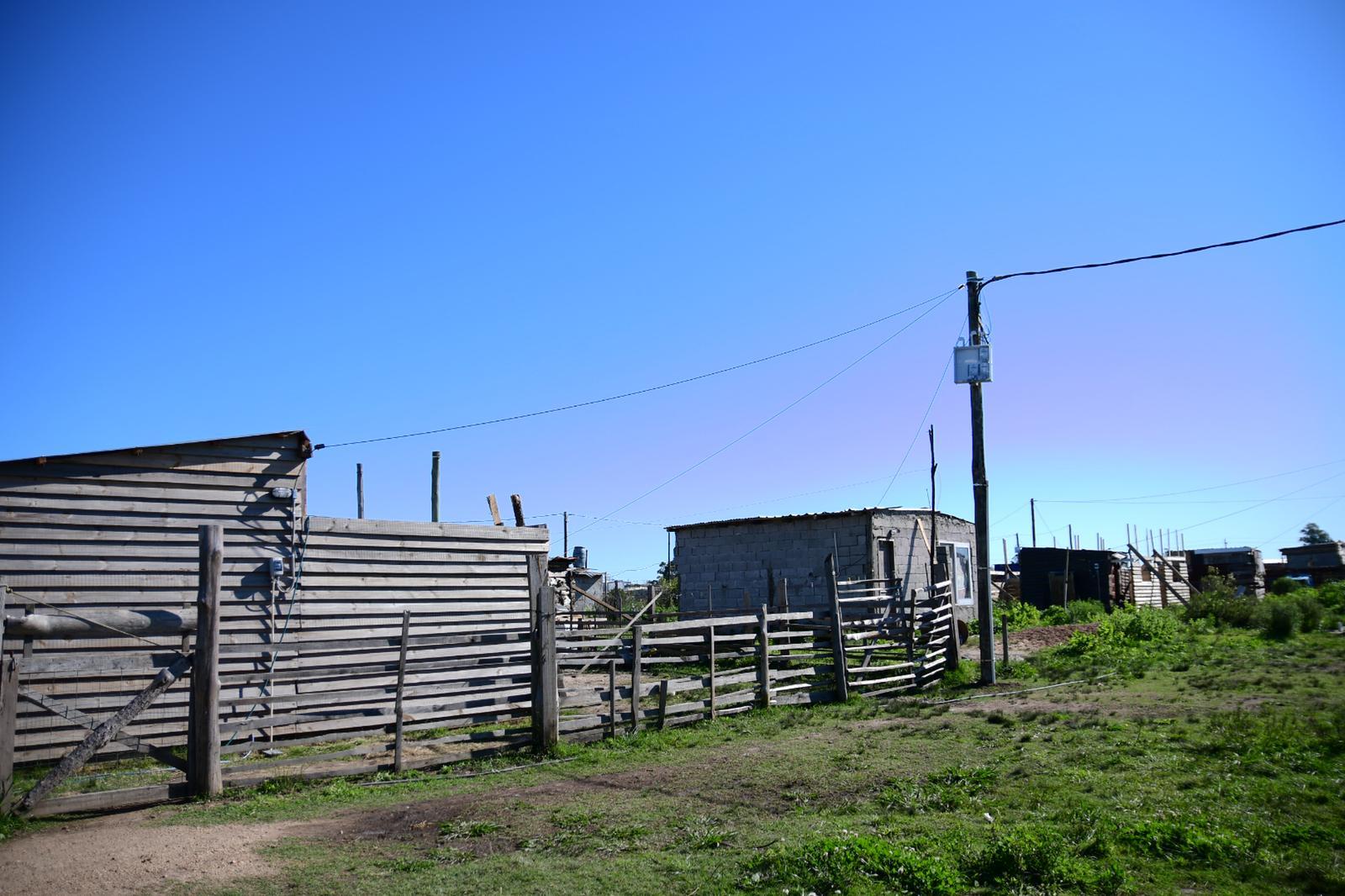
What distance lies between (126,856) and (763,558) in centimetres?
2077

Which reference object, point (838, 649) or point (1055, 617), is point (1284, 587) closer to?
point (1055, 617)

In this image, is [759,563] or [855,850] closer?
[855,850]

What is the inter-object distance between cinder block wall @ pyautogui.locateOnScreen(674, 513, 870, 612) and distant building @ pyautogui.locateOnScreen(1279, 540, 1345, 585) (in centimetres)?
2895

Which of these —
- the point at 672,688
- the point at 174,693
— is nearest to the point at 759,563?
the point at 672,688

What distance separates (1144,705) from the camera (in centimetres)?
1351

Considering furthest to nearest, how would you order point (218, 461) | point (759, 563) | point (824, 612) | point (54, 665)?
1. point (759, 563)
2. point (824, 612)
3. point (218, 461)
4. point (54, 665)

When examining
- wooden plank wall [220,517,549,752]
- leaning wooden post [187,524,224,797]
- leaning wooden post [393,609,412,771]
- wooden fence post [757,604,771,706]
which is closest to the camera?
leaning wooden post [187,524,224,797]

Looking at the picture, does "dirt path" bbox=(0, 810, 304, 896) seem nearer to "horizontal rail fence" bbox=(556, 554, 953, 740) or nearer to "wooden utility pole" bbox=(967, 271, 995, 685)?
"horizontal rail fence" bbox=(556, 554, 953, 740)

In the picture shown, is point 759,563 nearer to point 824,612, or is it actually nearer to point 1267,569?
point 824,612

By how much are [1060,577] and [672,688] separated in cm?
2860

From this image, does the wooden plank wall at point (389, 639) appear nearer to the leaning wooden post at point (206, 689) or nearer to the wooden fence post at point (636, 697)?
the leaning wooden post at point (206, 689)

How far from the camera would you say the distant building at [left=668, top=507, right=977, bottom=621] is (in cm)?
2572

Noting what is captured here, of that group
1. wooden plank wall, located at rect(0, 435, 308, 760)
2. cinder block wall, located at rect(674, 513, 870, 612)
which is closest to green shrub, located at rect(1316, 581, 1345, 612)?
cinder block wall, located at rect(674, 513, 870, 612)

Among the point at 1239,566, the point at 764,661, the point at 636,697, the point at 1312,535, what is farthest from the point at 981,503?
the point at 1312,535
